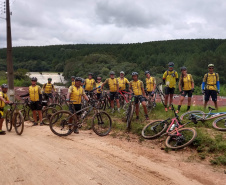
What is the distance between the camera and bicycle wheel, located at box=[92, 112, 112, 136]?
8.09 meters

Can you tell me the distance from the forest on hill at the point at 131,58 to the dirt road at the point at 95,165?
45.3 metres

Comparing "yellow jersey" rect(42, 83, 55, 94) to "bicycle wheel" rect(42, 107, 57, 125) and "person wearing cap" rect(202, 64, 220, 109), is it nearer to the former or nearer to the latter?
"bicycle wheel" rect(42, 107, 57, 125)

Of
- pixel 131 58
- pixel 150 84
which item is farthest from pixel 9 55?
pixel 131 58

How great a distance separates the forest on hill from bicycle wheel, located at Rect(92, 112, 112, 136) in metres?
43.7

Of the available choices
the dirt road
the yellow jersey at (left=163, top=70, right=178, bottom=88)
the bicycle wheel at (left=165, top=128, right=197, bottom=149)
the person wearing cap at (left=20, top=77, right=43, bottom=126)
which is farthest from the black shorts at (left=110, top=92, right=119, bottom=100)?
the bicycle wheel at (left=165, top=128, right=197, bottom=149)

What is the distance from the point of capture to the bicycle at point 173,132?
262 inches

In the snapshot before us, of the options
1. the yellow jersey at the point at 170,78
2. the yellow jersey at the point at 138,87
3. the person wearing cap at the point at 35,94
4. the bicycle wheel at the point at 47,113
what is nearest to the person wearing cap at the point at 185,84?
the yellow jersey at the point at 170,78

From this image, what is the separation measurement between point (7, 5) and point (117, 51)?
79.4 m

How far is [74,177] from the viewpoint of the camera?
478cm

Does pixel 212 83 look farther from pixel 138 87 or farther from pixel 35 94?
pixel 35 94

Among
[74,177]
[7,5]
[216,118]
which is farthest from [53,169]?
[7,5]

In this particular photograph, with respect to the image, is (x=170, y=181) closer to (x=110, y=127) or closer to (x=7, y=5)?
(x=110, y=127)

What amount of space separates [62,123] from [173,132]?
3508 mm

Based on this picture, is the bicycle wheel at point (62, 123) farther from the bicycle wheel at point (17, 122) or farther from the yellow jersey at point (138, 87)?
the yellow jersey at point (138, 87)
